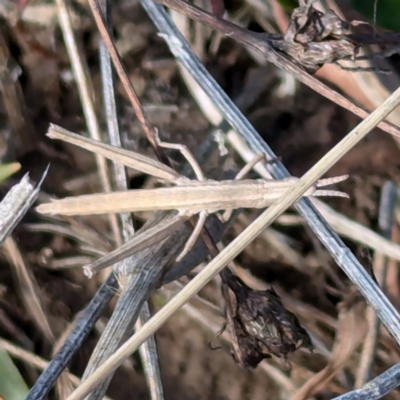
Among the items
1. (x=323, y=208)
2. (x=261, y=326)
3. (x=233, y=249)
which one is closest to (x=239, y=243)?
(x=233, y=249)

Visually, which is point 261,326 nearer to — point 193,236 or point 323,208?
point 193,236

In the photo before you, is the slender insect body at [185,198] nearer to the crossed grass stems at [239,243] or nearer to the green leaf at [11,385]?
the crossed grass stems at [239,243]

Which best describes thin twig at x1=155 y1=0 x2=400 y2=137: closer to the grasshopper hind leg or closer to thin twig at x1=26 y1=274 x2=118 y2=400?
the grasshopper hind leg

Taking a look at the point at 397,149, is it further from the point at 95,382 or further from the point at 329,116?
the point at 95,382

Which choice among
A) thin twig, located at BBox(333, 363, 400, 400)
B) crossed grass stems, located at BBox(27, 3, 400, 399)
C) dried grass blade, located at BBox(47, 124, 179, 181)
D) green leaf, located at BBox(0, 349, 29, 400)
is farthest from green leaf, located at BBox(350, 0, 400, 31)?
green leaf, located at BBox(0, 349, 29, 400)

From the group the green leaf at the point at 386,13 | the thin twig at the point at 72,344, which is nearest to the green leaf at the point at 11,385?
the thin twig at the point at 72,344
